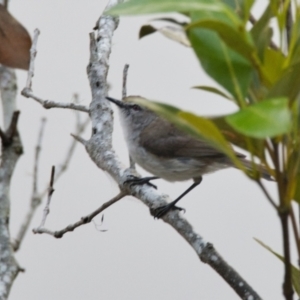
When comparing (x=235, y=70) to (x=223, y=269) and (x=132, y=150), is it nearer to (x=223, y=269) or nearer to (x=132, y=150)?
(x=223, y=269)

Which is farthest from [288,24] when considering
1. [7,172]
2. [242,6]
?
[7,172]

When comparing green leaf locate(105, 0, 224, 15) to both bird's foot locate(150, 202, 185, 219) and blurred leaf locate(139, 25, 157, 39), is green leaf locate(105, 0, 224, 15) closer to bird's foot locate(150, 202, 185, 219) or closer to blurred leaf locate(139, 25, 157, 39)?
blurred leaf locate(139, 25, 157, 39)

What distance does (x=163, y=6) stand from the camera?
101 centimetres

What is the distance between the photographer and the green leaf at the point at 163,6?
1.01 metres

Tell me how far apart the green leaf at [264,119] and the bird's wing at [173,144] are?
8.25ft

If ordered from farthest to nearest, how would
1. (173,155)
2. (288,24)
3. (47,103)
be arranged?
1. (173,155)
2. (47,103)
3. (288,24)

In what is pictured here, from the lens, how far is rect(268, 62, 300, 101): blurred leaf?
1060 millimetres

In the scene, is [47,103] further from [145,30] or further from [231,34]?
[231,34]

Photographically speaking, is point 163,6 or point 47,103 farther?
point 47,103

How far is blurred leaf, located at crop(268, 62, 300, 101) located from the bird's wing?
2395mm

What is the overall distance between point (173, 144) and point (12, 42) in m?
1.73

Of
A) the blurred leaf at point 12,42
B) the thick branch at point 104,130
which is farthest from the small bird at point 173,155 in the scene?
the blurred leaf at point 12,42

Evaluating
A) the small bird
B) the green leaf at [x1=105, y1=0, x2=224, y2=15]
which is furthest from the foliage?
the small bird

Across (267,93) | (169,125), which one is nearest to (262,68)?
(267,93)
